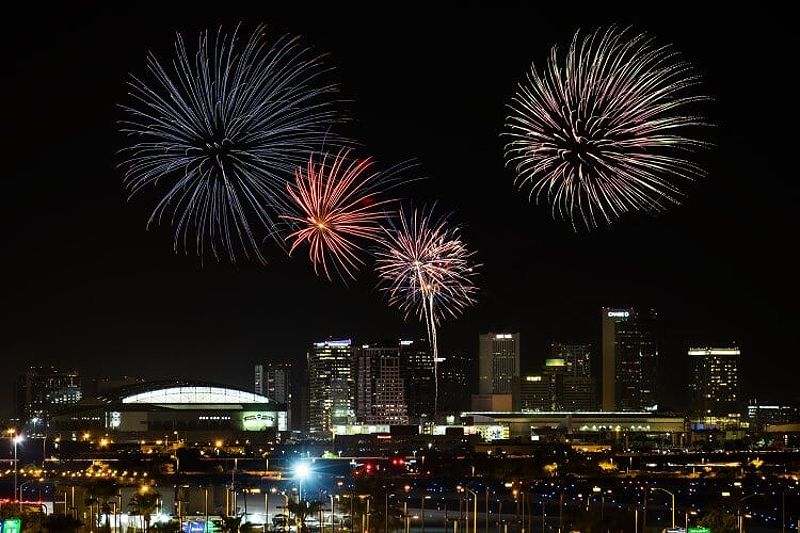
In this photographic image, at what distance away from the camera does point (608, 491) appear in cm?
9794

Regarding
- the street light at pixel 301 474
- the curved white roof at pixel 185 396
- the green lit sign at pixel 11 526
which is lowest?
the street light at pixel 301 474

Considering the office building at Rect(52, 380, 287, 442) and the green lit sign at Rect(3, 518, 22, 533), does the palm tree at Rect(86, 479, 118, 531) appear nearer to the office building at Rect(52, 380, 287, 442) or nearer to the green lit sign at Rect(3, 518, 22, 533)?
the green lit sign at Rect(3, 518, 22, 533)

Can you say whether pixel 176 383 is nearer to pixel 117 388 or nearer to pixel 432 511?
pixel 117 388

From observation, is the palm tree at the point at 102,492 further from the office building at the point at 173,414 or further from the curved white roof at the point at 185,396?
the curved white roof at the point at 185,396

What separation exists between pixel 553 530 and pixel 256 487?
39.0 metres

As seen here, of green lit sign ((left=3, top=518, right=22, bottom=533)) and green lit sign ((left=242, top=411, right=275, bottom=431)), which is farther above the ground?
green lit sign ((left=3, top=518, right=22, bottom=533))

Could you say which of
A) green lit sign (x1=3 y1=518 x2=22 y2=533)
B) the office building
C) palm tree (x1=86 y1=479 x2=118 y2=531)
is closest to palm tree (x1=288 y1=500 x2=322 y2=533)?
palm tree (x1=86 y1=479 x2=118 y2=531)

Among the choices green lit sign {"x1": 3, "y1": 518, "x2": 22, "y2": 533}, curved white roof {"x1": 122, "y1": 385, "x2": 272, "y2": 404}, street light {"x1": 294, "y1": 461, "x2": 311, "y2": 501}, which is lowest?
street light {"x1": 294, "y1": 461, "x2": 311, "y2": 501}

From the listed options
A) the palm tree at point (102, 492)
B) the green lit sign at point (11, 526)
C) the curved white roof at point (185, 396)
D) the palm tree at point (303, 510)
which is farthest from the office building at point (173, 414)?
the green lit sign at point (11, 526)

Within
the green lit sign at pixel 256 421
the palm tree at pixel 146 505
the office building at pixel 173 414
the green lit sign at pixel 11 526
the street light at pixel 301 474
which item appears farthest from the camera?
the green lit sign at pixel 256 421

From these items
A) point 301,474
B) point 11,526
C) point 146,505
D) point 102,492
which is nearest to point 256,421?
point 301,474

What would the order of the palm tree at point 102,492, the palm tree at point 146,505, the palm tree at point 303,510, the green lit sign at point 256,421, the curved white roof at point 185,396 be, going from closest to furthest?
the palm tree at point 303,510 → the palm tree at point 146,505 → the palm tree at point 102,492 → the curved white roof at point 185,396 → the green lit sign at point 256,421

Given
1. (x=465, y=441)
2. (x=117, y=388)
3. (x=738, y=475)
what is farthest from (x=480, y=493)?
(x=117, y=388)

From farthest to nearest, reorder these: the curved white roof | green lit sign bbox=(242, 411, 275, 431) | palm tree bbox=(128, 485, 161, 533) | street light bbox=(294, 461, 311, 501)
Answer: green lit sign bbox=(242, 411, 275, 431), the curved white roof, street light bbox=(294, 461, 311, 501), palm tree bbox=(128, 485, 161, 533)
